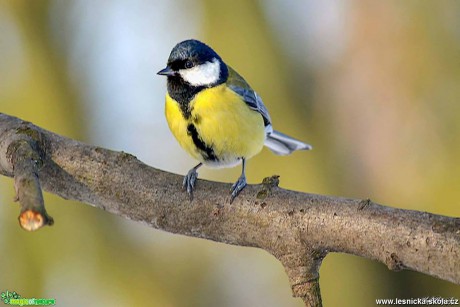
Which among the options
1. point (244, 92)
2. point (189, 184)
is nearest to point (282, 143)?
point (244, 92)

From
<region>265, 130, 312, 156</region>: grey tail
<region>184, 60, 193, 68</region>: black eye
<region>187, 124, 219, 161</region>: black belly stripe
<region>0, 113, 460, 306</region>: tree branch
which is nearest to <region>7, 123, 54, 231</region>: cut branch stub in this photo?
<region>0, 113, 460, 306</region>: tree branch

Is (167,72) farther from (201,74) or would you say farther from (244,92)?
(244,92)

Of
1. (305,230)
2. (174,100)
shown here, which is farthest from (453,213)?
(305,230)

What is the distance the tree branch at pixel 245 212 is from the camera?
44.9 inches

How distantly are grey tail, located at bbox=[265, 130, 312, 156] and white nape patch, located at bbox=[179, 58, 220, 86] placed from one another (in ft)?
1.43

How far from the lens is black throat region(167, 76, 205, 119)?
2.03 m

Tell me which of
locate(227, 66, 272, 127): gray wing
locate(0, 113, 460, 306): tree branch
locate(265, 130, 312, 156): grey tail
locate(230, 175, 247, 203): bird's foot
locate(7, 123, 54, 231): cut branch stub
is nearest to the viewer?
locate(7, 123, 54, 231): cut branch stub

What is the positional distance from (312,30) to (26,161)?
100 inches

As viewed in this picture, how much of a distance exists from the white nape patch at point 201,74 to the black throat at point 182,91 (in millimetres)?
17

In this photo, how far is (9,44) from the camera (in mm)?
3645

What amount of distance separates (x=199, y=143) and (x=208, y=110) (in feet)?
0.36

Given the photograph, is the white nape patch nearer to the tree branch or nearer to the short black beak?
the short black beak

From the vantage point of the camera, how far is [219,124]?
2006 millimetres

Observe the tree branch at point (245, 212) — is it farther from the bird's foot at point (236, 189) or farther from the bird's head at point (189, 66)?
the bird's head at point (189, 66)
